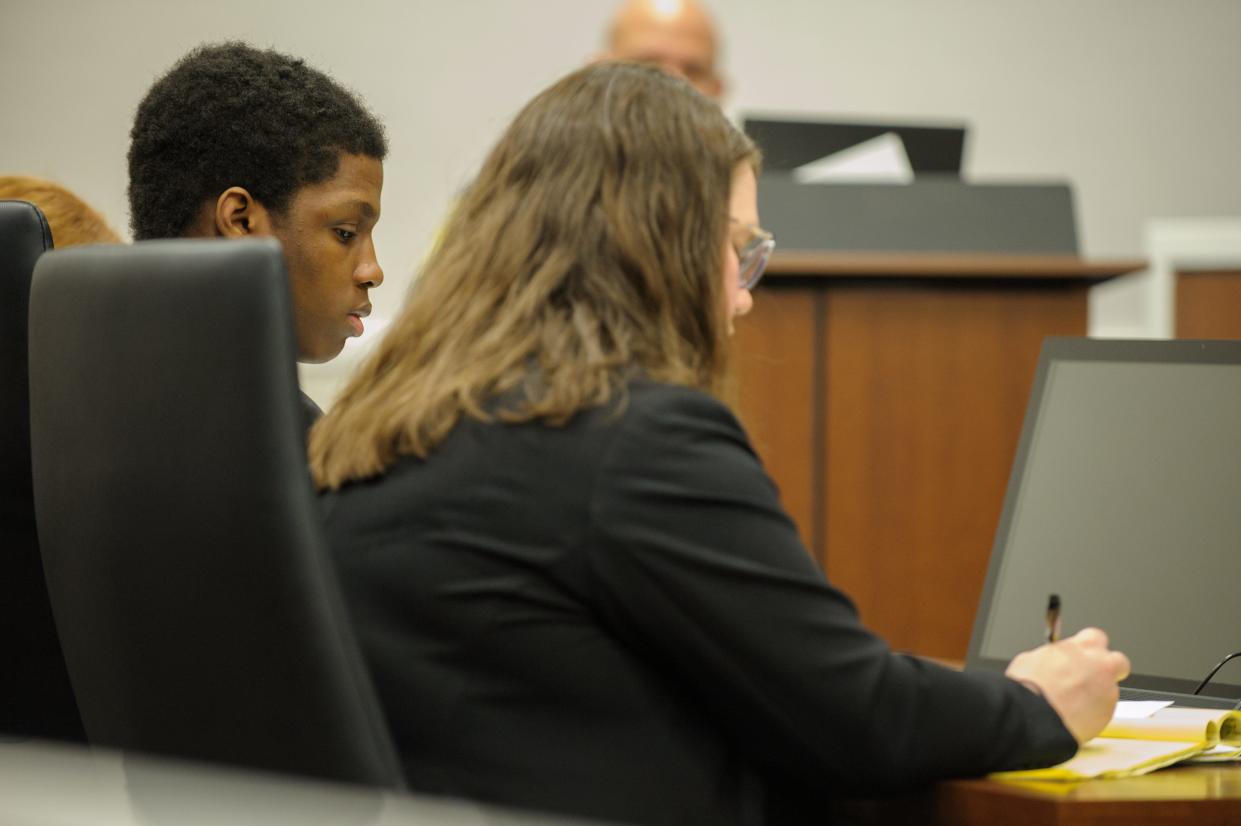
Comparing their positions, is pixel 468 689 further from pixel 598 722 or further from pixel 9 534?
pixel 9 534

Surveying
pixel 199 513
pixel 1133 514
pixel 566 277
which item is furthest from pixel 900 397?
pixel 199 513

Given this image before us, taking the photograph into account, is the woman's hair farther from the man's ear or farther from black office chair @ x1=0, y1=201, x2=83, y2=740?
the man's ear

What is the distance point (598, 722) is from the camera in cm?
90

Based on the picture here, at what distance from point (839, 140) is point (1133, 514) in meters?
1.88

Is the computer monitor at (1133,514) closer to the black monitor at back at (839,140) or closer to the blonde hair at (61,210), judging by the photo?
the blonde hair at (61,210)

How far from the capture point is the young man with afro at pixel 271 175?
1417mm

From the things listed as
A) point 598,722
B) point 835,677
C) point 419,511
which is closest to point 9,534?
point 419,511

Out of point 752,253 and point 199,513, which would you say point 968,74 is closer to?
point 752,253

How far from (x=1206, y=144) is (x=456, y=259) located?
421 centimetres

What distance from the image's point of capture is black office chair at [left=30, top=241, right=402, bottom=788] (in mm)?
811

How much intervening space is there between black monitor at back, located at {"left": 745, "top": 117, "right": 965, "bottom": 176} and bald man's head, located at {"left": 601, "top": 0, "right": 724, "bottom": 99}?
2.79 ft

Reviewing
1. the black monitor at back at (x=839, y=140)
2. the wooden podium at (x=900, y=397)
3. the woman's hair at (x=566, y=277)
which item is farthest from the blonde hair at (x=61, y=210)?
the black monitor at back at (x=839, y=140)

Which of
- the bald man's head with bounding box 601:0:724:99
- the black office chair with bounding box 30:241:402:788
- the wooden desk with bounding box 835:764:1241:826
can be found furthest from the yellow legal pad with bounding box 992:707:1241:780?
the bald man's head with bounding box 601:0:724:99

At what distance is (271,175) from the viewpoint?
142 centimetres
